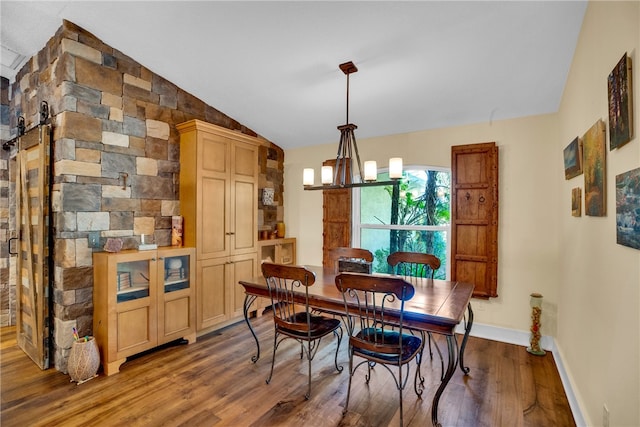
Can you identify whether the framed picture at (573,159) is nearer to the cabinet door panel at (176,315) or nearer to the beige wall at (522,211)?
the beige wall at (522,211)

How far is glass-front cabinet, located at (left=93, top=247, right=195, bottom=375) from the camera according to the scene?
9.07 feet

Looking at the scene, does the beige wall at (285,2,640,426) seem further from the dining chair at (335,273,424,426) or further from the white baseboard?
the dining chair at (335,273,424,426)

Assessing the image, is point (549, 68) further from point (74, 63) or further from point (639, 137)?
point (74, 63)

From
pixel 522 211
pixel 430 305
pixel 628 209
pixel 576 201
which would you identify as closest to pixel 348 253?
pixel 430 305

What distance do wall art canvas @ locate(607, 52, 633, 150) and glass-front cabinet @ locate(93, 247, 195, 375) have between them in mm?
3493

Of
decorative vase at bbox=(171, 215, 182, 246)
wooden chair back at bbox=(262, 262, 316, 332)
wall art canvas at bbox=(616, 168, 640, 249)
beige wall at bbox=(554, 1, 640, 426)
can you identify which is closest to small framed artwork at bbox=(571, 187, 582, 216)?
beige wall at bbox=(554, 1, 640, 426)

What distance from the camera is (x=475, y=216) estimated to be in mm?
3564

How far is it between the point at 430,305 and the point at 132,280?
8.86 ft

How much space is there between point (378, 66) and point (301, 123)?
5.12ft

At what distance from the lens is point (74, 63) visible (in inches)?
111

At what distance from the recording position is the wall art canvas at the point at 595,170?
175 cm

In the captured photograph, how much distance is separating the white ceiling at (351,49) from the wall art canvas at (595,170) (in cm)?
95

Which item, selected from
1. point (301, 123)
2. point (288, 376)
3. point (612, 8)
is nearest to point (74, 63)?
point (301, 123)

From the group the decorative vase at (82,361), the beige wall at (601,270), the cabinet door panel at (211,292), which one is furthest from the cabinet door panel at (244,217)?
the beige wall at (601,270)
